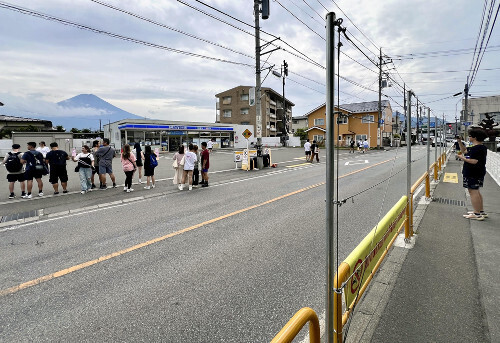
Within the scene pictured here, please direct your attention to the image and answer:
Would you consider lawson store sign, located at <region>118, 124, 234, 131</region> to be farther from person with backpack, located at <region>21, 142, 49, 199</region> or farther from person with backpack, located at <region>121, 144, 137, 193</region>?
person with backpack, located at <region>121, 144, 137, 193</region>

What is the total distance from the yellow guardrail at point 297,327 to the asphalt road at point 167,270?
0.93m

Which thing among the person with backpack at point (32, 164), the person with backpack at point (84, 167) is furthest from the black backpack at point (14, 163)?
the person with backpack at point (84, 167)

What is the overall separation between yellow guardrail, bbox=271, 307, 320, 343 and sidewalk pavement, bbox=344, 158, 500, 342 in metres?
0.99

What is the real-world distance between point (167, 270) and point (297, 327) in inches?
105

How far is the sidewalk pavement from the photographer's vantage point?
248 centimetres

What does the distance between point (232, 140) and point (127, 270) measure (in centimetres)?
3897

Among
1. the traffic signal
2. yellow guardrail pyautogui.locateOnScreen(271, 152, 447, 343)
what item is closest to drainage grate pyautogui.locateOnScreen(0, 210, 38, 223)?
yellow guardrail pyautogui.locateOnScreen(271, 152, 447, 343)

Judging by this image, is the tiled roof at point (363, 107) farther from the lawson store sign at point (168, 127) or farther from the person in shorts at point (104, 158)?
the person in shorts at point (104, 158)

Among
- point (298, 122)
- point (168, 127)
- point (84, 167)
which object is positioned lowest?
point (84, 167)

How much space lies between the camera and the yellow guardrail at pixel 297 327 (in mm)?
1372

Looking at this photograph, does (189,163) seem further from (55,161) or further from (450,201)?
(450,201)

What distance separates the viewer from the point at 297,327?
1.48 metres

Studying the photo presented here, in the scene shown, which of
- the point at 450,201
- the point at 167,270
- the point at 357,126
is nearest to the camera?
the point at 167,270

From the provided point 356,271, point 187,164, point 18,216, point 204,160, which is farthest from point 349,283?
point 204,160
